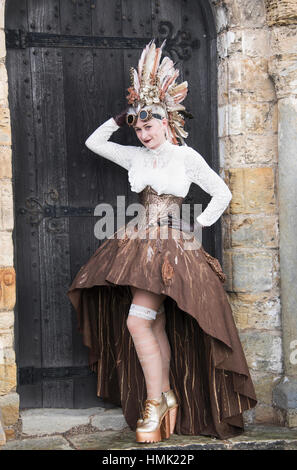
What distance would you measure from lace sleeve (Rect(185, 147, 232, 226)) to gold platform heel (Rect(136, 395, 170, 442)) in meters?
1.00

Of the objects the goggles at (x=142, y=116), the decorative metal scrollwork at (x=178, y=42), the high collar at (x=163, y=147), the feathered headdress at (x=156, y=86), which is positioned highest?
the decorative metal scrollwork at (x=178, y=42)

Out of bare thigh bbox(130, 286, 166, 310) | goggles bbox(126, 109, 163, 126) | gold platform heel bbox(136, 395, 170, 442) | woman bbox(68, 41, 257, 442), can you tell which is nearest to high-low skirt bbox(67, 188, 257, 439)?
woman bbox(68, 41, 257, 442)

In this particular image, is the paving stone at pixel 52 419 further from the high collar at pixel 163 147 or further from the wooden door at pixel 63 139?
the high collar at pixel 163 147

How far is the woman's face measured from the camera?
372 cm

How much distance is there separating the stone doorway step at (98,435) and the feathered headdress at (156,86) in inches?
64.2

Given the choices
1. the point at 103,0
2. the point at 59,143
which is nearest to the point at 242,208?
the point at 59,143

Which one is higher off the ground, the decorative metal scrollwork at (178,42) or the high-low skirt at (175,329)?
the decorative metal scrollwork at (178,42)

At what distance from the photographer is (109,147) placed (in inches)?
155

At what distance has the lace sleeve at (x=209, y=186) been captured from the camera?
375 centimetres

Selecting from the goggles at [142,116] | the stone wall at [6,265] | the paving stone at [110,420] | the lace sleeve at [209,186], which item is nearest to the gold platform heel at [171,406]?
the paving stone at [110,420]

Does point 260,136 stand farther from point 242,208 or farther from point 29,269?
point 29,269

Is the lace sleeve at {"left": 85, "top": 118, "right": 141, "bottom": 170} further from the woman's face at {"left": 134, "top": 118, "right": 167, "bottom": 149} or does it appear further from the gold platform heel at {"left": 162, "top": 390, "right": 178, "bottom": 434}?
the gold platform heel at {"left": 162, "top": 390, "right": 178, "bottom": 434}

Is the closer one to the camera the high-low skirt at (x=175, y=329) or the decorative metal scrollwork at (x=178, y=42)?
the high-low skirt at (x=175, y=329)

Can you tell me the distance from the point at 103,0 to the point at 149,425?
2474 mm
